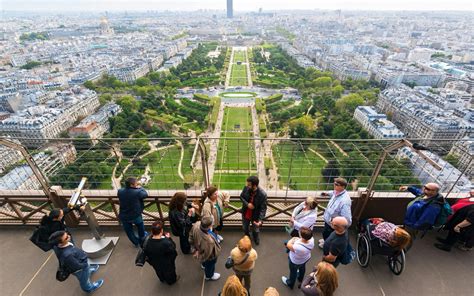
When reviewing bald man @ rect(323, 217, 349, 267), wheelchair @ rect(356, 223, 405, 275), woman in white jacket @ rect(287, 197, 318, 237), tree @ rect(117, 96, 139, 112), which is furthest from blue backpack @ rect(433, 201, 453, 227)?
tree @ rect(117, 96, 139, 112)

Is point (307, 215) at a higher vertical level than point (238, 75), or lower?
higher

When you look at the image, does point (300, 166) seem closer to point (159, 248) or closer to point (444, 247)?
point (444, 247)

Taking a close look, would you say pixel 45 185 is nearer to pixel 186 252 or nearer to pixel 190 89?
pixel 186 252

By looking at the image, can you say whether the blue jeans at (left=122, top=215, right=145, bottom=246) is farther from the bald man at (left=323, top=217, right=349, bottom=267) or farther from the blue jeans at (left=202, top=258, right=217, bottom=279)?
the bald man at (left=323, top=217, right=349, bottom=267)

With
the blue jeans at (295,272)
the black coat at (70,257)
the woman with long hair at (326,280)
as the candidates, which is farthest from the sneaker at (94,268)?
the woman with long hair at (326,280)

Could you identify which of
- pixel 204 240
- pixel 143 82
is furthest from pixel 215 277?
pixel 143 82

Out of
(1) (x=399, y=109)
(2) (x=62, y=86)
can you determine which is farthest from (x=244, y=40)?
(1) (x=399, y=109)
